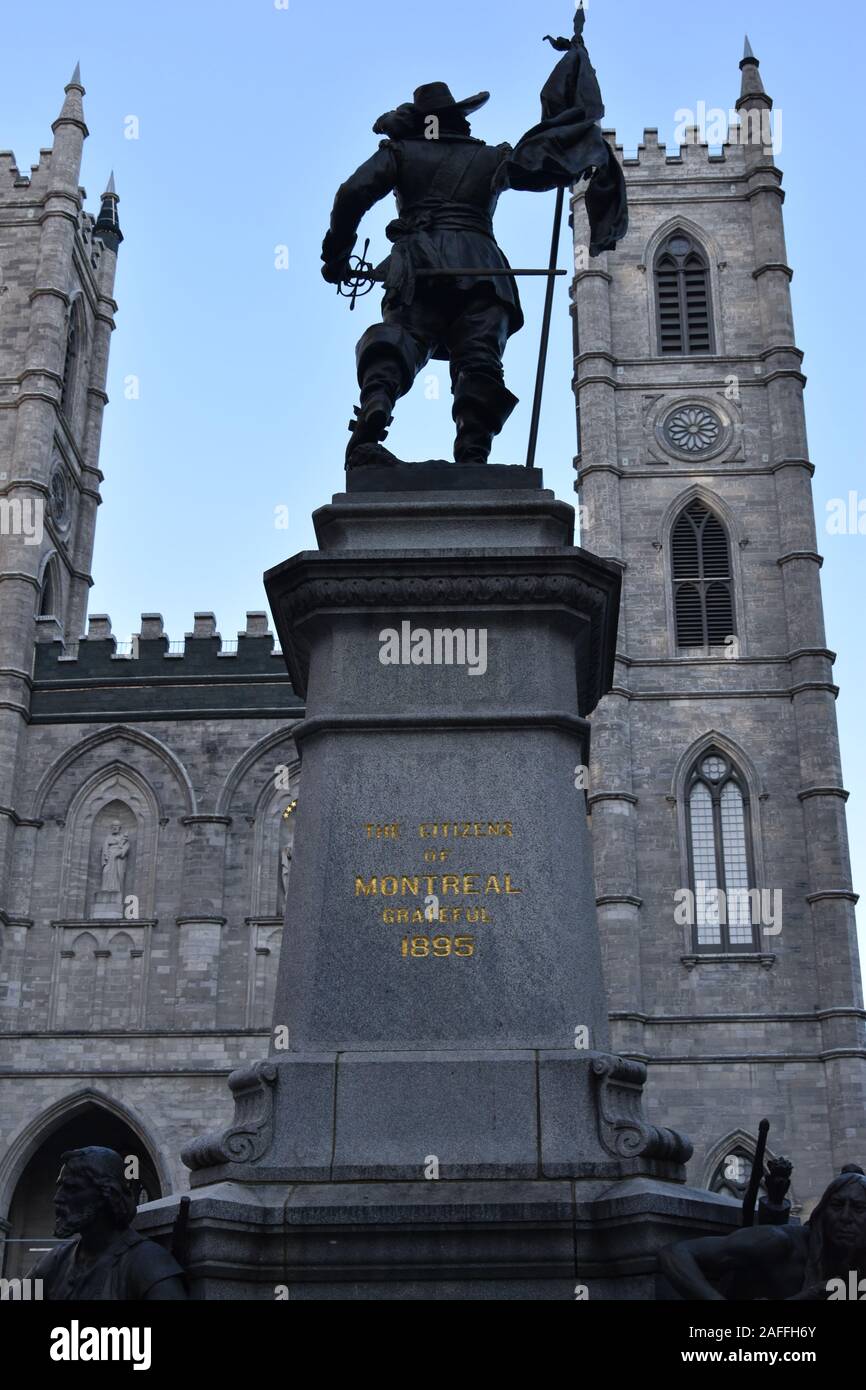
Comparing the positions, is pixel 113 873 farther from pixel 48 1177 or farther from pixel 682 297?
pixel 682 297

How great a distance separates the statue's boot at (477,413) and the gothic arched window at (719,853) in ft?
80.0

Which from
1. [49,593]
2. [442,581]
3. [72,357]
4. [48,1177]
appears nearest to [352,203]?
[442,581]

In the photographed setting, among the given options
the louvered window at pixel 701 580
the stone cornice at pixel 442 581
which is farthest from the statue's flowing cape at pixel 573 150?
the louvered window at pixel 701 580

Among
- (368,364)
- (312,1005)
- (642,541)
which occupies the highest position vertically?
(642,541)

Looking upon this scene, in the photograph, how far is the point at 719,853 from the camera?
30953 millimetres

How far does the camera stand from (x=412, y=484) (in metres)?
6.45

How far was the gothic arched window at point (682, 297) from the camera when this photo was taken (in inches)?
1435

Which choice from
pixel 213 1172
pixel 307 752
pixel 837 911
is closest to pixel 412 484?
pixel 307 752

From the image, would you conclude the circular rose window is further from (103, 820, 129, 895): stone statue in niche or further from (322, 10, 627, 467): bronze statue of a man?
(322, 10, 627, 467): bronze statue of a man

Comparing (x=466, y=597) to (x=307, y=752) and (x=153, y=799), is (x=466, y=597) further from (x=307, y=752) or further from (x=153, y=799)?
(x=153, y=799)

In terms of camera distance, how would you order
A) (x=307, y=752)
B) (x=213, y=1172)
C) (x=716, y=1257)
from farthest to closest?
(x=307, y=752)
(x=213, y=1172)
(x=716, y=1257)

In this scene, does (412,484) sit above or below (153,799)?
below

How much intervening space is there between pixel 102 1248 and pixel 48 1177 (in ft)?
89.9
